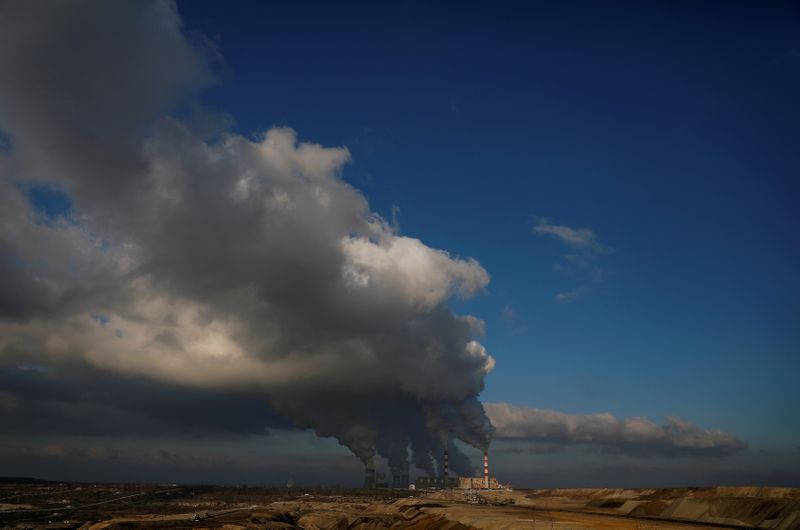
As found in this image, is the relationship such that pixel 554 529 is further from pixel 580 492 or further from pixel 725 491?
pixel 580 492

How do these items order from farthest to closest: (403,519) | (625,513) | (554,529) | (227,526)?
(625,513) < (403,519) < (227,526) < (554,529)

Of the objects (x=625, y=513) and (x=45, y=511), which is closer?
(x=625, y=513)

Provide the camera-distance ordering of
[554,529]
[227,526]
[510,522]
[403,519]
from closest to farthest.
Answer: [554,529] → [510,522] → [227,526] → [403,519]

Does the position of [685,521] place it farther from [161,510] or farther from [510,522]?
[161,510]

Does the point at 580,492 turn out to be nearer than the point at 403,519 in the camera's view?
No

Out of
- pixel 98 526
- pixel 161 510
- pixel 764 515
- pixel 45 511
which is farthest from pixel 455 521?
pixel 45 511

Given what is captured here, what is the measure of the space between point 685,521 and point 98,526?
300 feet

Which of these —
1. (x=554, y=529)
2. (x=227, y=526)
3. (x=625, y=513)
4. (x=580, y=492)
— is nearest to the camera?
(x=554, y=529)

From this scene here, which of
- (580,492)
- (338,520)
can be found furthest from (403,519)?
(580,492)

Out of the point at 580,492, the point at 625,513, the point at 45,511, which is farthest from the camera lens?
the point at 580,492

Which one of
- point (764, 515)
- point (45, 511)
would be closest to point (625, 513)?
point (764, 515)

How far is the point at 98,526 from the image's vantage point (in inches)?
3593

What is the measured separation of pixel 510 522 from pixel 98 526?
64.6 metres

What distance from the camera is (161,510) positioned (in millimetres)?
152875
